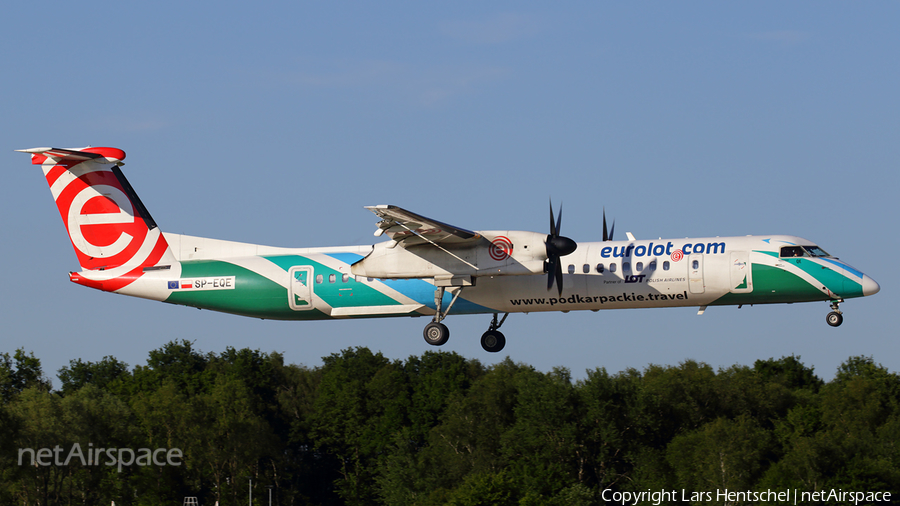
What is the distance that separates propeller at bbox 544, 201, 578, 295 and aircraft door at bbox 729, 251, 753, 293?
420 centimetres

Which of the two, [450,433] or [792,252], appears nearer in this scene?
[792,252]

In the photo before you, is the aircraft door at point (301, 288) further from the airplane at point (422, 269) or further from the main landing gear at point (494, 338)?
the main landing gear at point (494, 338)

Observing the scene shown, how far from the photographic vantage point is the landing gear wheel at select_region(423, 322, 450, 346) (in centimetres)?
2789

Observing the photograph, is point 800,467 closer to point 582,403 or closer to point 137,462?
point 582,403

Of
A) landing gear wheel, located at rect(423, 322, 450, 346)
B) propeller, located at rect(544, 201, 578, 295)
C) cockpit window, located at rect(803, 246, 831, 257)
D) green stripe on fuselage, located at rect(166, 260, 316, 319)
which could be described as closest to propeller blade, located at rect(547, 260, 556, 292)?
propeller, located at rect(544, 201, 578, 295)

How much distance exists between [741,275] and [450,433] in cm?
3846

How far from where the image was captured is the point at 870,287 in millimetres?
26062

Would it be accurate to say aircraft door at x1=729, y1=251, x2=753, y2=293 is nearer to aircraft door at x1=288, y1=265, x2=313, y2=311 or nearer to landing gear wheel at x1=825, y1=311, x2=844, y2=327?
landing gear wheel at x1=825, y1=311, x2=844, y2=327

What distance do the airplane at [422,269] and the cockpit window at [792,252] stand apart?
37 millimetres

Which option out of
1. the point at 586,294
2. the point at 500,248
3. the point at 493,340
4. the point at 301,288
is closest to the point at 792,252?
the point at 586,294

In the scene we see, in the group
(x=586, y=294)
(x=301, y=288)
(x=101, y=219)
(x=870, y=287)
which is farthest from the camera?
(x=101, y=219)

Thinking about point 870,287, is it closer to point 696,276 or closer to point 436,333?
point 696,276

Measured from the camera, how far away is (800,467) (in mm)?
47844

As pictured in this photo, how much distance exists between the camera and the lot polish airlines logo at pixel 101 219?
101 ft
